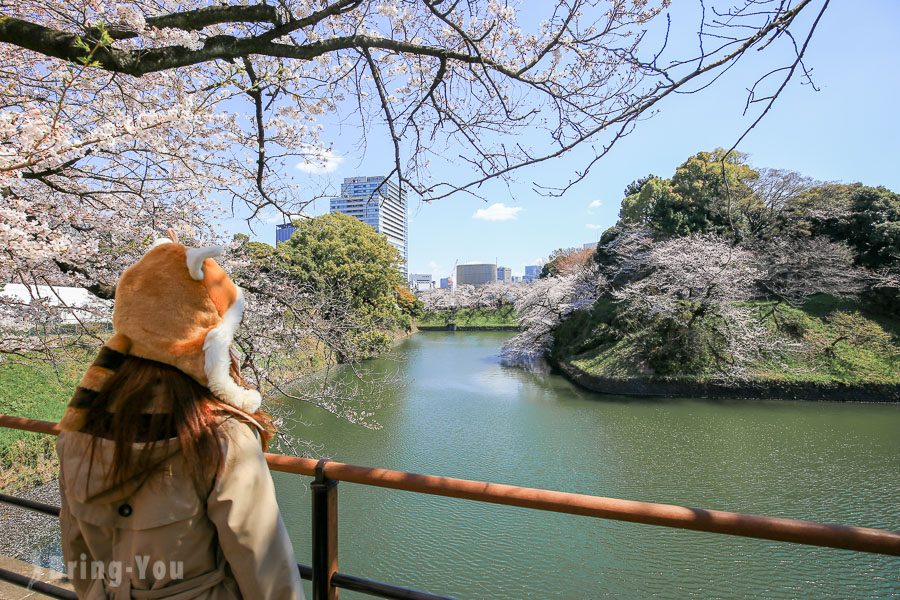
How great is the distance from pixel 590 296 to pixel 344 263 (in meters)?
8.45

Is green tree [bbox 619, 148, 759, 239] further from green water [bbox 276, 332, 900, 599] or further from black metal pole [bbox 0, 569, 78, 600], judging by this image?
black metal pole [bbox 0, 569, 78, 600]

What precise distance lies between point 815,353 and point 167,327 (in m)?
13.9

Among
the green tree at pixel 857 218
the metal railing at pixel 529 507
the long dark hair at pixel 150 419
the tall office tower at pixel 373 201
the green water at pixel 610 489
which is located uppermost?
the green tree at pixel 857 218

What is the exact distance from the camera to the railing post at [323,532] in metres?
1.00

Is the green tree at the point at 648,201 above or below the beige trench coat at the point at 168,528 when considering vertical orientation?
above

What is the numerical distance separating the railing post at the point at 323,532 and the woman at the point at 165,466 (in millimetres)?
259

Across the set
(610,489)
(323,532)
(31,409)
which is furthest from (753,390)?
(31,409)

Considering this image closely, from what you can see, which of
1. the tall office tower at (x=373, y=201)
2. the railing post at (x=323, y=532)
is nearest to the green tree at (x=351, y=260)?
the tall office tower at (x=373, y=201)

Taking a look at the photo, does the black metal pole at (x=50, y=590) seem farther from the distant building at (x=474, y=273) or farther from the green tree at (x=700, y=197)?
the distant building at (x=474, y=273)

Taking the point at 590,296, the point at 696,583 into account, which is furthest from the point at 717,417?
the point at 590,296

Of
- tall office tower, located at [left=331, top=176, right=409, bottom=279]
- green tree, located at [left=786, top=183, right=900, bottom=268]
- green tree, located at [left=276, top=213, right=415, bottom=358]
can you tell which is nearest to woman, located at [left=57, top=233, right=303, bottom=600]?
tall office tower, located at [left=331, top=176, right=409, bottom=279]

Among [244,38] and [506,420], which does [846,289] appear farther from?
[244,38]

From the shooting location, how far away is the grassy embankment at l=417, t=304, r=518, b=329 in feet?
102

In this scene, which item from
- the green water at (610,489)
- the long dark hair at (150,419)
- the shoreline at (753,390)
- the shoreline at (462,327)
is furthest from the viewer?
the shoreline at (462,327)
